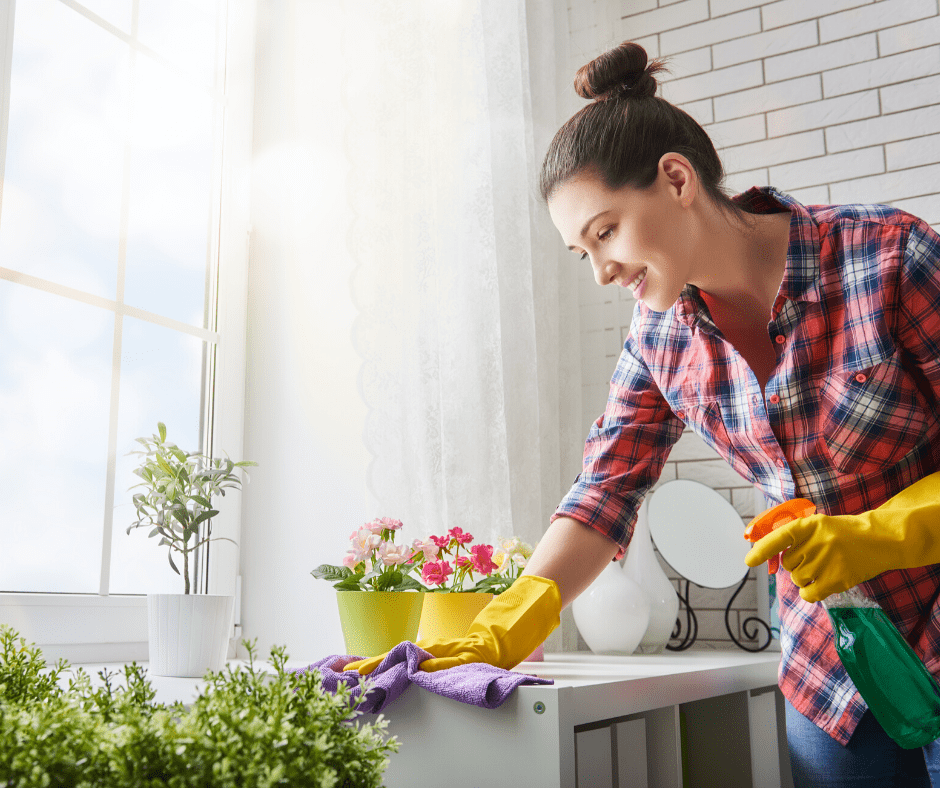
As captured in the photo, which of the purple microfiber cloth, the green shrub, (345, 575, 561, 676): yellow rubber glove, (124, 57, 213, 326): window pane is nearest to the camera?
the green shrub

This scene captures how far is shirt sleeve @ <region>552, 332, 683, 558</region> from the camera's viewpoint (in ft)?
4.20

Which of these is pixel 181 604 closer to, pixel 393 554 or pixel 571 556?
pixel 393 554

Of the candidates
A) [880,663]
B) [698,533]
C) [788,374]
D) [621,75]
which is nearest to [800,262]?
[788,374]

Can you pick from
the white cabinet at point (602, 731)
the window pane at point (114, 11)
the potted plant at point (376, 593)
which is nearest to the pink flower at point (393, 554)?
the potted plant at point (376, 593)

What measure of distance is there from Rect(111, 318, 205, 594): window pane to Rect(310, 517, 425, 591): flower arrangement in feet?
1.41

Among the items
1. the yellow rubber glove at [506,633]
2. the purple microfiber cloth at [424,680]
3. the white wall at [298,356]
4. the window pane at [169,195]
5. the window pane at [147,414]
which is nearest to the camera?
the purple microfiber cloth at [424,680]

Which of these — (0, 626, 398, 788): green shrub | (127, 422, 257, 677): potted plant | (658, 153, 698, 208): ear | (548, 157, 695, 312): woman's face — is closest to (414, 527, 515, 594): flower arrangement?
(127, 422, 257, 677): potted plant

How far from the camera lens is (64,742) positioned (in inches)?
22.0

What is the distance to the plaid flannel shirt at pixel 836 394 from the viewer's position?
1.06 m

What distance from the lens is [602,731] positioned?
3.56 feet

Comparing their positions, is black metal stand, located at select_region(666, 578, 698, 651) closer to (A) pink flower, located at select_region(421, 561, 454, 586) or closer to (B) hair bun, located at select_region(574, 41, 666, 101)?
(A) pink flower, located at select_region(421, 561, 454, 586)

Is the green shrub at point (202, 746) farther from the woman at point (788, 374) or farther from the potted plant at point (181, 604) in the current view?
the potted plant at point (181, 604)

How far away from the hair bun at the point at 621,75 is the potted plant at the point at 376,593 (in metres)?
0.74

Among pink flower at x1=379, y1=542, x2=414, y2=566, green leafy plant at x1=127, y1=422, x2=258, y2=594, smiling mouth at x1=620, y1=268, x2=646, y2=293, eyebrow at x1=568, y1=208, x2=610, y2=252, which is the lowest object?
pink flower at x1=379, y1=542, x2=414, y2=566
